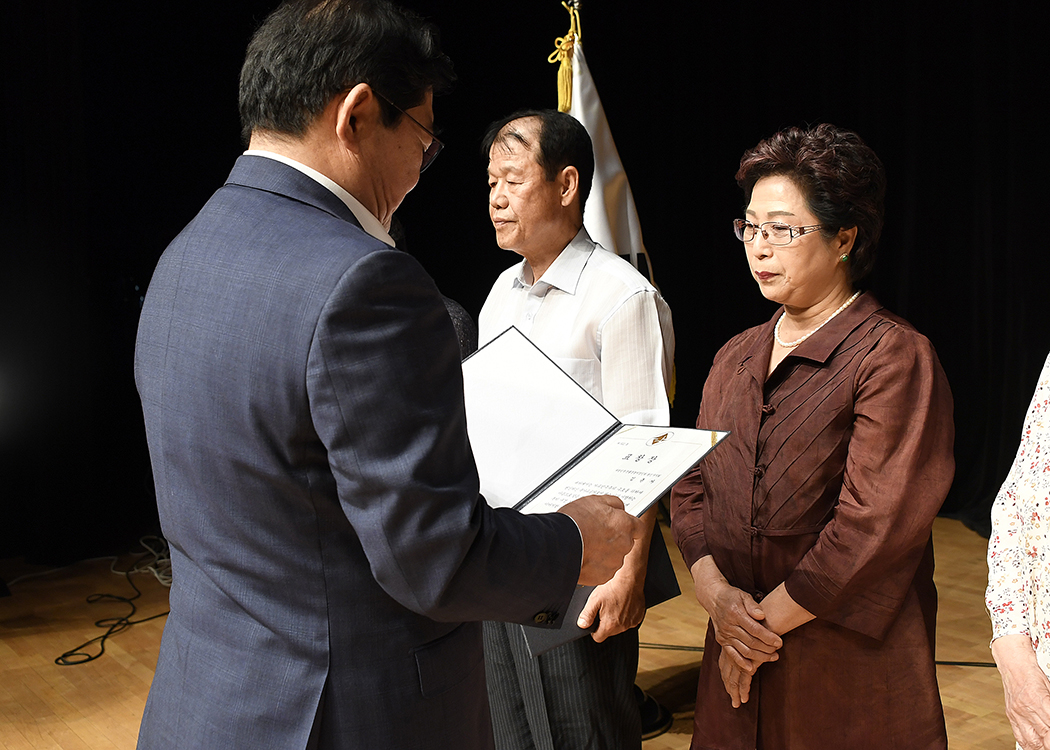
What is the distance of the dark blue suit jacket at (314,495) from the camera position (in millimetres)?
848

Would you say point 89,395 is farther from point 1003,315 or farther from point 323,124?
point 1003,315

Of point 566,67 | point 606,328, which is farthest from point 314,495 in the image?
point 566,67

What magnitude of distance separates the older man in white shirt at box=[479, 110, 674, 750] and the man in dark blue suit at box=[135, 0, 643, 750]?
0.84m

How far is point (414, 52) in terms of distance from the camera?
3.26 feet

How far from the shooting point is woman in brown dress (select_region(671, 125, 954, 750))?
149cm

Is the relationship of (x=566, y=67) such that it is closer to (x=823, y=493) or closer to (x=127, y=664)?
(x=823, y=493)

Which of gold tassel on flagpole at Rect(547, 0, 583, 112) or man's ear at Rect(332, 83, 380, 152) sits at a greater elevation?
gold tassel on flagpole at Rect(547, 0, 583, 112)

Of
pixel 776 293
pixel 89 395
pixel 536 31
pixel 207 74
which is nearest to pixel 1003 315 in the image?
pixel 536 31

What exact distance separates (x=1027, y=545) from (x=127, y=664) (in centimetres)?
321

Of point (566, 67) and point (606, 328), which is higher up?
point (566, 67)

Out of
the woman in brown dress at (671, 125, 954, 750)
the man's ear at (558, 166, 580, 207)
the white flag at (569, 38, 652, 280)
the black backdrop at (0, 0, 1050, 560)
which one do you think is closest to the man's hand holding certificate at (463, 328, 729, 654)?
the woman in brown dress at (671, 125, 954, 750)

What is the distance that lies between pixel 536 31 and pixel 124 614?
4.39 meters

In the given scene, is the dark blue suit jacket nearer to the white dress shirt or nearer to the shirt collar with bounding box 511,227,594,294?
the white dress shirt

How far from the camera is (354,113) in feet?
3.16
